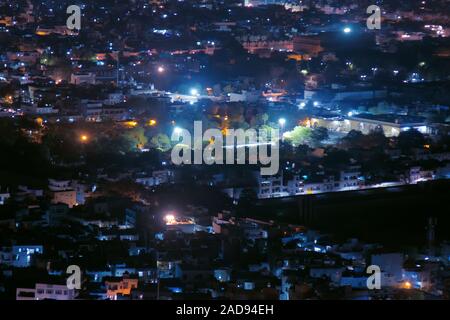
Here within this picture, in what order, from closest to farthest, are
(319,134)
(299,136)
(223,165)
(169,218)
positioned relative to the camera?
1. (169,218)
2. (223,165)
3. (299,136)
4. (319,134)

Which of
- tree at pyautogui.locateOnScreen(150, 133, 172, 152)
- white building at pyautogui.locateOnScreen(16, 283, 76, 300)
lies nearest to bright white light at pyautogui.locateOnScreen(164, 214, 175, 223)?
white building at pyautogui.locateOnScreen(16, 283, 76, 300)

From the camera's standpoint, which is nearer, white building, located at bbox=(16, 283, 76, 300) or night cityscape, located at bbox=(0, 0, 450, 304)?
white building, located at bbox=(16, 283, 76, 300)

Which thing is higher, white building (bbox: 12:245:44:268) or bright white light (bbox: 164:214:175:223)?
bright white light (bbox: 164:214:175:223)

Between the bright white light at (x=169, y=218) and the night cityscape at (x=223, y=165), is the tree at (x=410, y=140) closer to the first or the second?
the night cityscape at (x=223, y=165)

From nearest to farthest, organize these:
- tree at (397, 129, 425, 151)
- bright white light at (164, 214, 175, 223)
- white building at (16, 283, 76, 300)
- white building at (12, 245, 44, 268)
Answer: white building at (16, 283, 76, 300) → white building at (12, 245, 44, 268) → bright white light at (164, 214, 175, 223) → tree at (397, 129, 425, 151)

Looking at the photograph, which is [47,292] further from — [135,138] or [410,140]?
[410,140]

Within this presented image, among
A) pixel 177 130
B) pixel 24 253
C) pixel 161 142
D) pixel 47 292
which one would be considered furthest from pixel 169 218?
pixel 177 130

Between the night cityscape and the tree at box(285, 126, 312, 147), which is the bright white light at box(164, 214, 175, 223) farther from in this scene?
the tree at box(285, 126, 312, 147)

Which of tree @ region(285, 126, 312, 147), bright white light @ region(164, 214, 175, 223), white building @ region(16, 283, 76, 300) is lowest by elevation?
white building @ region(16, 283, 76, 300)
